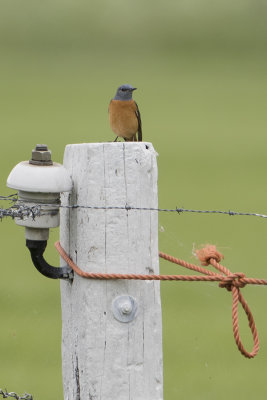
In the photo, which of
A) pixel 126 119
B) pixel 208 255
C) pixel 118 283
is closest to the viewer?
pixel 118 283

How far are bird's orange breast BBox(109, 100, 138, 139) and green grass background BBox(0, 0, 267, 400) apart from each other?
1.20 m

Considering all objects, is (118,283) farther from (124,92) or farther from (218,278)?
(124,92)

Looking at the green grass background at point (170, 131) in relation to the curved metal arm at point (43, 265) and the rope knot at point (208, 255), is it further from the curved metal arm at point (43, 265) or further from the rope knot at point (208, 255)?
the curved metal arm at point (43, 265)


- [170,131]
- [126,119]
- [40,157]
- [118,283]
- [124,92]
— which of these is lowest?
[118,283]

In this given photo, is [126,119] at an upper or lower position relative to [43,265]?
upper

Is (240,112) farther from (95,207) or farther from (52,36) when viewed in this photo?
(95,207)

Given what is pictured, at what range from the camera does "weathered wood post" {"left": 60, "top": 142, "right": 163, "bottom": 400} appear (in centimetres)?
266

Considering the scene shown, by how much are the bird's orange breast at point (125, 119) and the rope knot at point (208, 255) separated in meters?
2.15

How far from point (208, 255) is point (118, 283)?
0.45 metres

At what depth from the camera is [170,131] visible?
11.5 m

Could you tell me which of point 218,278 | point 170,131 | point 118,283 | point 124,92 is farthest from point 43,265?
point 170,131

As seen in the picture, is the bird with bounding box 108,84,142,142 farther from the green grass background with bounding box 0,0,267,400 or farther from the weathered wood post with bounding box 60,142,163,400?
the weathered wood post with bounding box 60,142,163,400

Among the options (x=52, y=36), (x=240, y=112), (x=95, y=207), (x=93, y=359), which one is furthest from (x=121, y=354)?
(x=52, y=36)

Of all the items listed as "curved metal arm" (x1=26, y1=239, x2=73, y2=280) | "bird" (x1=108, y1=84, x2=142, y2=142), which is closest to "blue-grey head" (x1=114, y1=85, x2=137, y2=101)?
"bird" (x1=108, y1=84, x2=142, y2=142)
